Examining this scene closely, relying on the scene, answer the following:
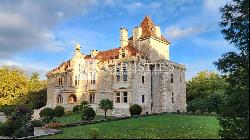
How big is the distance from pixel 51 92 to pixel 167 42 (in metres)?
19.6

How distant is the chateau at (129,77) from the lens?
134 feet

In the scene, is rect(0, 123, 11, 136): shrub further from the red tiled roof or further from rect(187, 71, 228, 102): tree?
rect(187, 71, 228, 102): tree

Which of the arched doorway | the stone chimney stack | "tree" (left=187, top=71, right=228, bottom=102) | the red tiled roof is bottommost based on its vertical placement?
the arched doorway

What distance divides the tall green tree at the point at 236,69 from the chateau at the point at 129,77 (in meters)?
22.5

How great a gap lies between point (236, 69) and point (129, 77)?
2335 cm

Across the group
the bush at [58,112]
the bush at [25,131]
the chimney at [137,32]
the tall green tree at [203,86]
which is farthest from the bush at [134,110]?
the tall green tree at [203,86]

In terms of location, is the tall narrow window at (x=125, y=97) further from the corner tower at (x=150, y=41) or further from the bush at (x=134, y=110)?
the corner tower at (x=150, y=41)

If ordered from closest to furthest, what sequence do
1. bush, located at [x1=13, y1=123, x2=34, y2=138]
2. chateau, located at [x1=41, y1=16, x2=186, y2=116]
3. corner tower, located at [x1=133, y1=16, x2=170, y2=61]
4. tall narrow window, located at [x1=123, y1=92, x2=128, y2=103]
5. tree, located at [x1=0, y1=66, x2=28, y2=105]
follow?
1. bush, located at [x1=13, y1=123, x2=34, y2=138]
2. tall narrow window, located at [x1=123, y1=92, x2=128, y2=103]
3. chateau, located at [x1=41, y1=16, x2=186, y2=116]
4. corner tower, located at [x1=133, y1=16, x2=170, y2=61]
5. tree, located at [x1=0, y1=66, x2=28, y2=105]

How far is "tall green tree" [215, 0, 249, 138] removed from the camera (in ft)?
55.8

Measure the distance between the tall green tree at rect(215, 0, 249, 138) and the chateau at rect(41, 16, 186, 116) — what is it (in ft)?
73.7

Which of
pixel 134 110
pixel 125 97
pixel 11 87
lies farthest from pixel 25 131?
pixel 11 87

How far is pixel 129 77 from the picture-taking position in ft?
132

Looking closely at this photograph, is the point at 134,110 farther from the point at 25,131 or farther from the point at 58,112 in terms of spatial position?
the point at 25,131

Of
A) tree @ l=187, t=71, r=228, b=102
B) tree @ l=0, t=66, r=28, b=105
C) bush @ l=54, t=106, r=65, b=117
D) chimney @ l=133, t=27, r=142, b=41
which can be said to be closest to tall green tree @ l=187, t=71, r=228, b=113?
tree @ l=187, t=71, r=228, b=102
